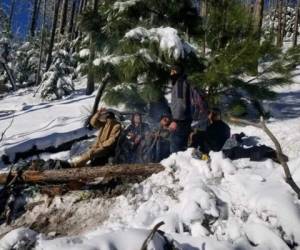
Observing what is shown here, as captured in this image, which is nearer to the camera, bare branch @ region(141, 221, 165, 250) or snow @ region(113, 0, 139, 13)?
bare branch @ region(141, 221, 165, 250)

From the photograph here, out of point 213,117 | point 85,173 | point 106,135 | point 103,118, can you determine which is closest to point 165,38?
point 213,117

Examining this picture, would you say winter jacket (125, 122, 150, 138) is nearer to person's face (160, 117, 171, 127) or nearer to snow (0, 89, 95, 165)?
person's face (160, 117, 171, 127)

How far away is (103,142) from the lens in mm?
7508

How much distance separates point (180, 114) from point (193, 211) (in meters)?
2.58

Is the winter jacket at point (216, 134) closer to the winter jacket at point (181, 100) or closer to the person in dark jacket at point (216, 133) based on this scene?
the person in dark jacket at point (216, 133)

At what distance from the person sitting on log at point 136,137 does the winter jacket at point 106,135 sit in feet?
0.85

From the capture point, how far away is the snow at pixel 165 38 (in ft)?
31.7

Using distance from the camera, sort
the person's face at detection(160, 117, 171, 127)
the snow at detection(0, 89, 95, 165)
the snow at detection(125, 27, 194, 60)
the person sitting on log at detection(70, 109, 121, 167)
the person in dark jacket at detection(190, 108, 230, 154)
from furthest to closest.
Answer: the snow at detection(0, 89, 95, 165) < the snow at detection(125, 27, 194, 60) < the person in dark jacket at detection(190, 108, 230, 154) < the person's face at detection(160, 117, 171, 127) < the person sitting on log at detection(70, 109, 121, 167)

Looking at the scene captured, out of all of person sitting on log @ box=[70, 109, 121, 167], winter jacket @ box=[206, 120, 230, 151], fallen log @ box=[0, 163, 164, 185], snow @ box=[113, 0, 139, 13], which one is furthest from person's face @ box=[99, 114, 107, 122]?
snow @ box=[113, 0, 139, 13]

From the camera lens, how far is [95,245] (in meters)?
4.34

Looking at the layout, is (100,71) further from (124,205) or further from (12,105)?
(12,105)

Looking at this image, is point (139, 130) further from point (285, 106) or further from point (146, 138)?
point (285, 106)

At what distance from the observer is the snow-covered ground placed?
15.0 feet

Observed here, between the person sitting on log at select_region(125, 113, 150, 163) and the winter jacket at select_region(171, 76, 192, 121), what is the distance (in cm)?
65
